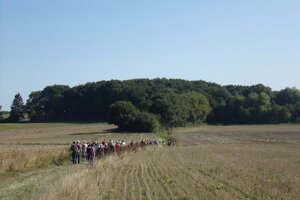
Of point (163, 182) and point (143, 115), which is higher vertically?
point (143, 115)

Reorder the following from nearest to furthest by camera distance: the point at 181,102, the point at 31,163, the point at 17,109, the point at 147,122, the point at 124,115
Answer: the point at 31,163, the point at 147,122, the point at 124,115, the point at 181,102, the point at 17,109

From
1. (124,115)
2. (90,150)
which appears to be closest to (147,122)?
(124,115)

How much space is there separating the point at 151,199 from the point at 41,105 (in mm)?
→ 136318

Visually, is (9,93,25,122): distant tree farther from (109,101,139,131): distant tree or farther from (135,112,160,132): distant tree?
(135,112,160,132): distant tree

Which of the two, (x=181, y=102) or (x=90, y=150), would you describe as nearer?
(x=90, y=150)

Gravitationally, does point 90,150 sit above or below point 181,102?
below

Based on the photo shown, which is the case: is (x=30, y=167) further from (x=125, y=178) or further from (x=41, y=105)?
(x=41, y=105)

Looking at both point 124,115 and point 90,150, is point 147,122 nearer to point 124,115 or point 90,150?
point 124,115

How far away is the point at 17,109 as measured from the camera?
434ft

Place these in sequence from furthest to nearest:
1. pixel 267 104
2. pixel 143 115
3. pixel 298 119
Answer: pixel 267 104
pixel 298 119
pixel 143 115

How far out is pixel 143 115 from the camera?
81000mm

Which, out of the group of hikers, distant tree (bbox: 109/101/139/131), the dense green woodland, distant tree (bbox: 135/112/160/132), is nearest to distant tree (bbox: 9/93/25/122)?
the dense green woodland

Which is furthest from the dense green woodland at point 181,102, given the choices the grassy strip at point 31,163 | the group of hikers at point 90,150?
the grassy strip at point 31,163

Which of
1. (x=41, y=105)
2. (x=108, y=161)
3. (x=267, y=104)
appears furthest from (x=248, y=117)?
(x=108, y=161)
